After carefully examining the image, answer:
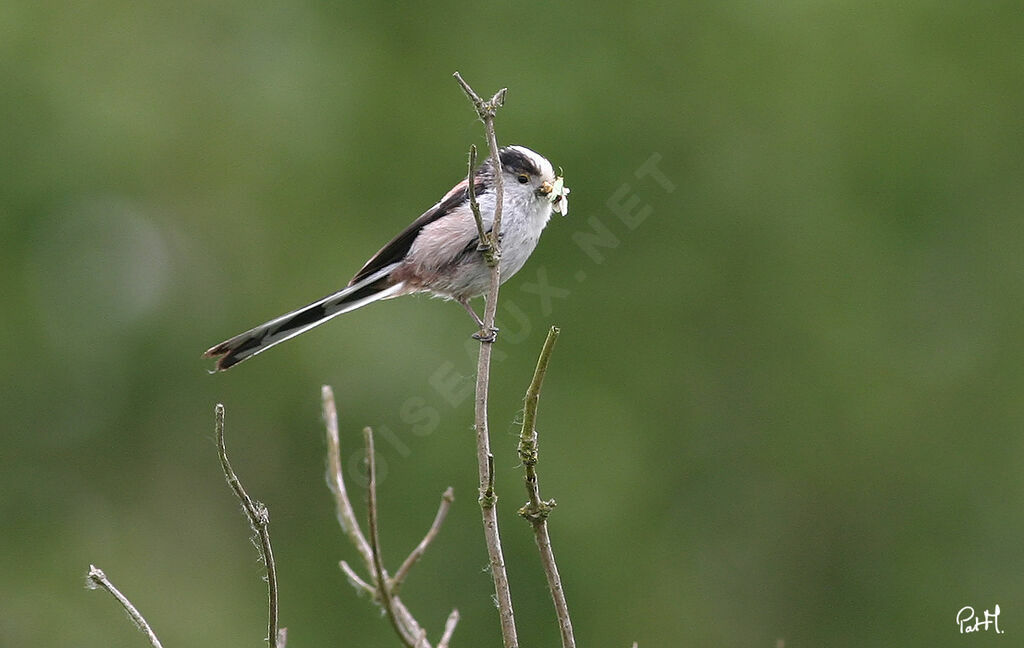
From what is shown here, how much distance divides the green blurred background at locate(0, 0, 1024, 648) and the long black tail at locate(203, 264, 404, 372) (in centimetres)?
400

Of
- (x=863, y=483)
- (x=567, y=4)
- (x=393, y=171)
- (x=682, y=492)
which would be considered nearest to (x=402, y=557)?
(x=682, y=492)

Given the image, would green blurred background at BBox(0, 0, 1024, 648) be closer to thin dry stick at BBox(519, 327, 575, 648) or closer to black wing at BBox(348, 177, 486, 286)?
black wing at BBox(348, 177, 486, 286)

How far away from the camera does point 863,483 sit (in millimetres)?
9977

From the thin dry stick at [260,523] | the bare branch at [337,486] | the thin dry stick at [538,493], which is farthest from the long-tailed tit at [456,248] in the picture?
the bare branch at [337,486]

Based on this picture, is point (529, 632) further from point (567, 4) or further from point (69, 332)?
point (567, 4)

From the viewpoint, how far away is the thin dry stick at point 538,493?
2352mm

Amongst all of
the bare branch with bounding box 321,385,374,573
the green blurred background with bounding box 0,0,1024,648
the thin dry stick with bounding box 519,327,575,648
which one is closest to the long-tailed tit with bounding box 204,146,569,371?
the thin dry stick with bounding box 519,327,575,648

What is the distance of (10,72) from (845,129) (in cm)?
693

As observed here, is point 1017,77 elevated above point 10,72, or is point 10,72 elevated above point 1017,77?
point 10,72

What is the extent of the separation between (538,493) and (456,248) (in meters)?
2.56

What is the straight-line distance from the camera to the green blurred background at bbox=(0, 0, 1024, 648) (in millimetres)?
9344

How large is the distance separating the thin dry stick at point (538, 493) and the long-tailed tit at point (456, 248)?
2176 mm
